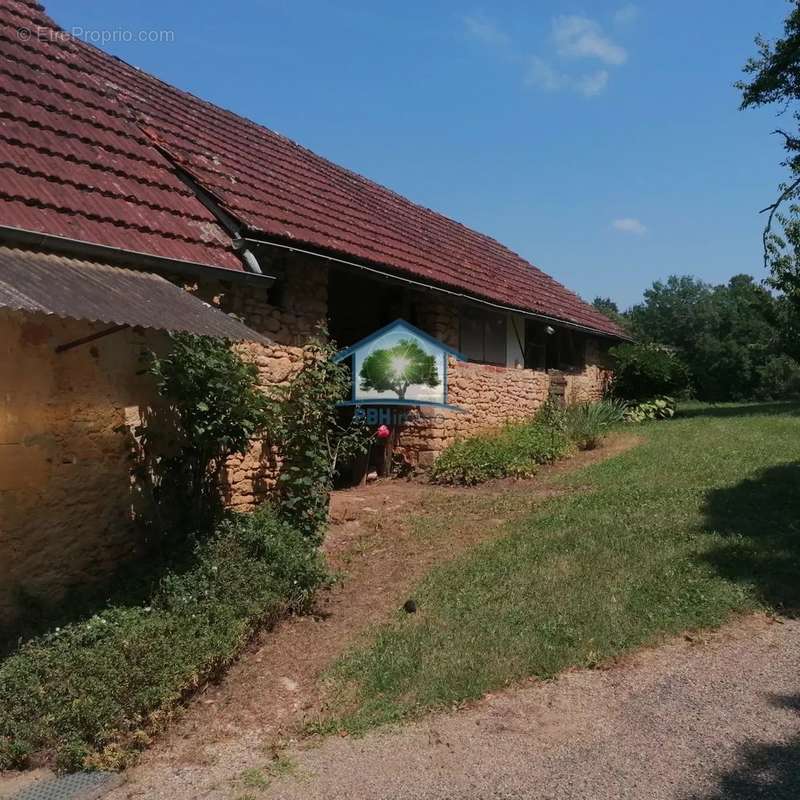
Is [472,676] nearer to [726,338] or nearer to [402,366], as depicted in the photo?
[402,366]

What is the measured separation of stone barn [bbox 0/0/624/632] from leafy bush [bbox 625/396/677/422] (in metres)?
6.50

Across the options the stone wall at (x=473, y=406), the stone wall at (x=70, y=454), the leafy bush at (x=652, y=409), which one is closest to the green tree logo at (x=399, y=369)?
the stone wall at (x=473, y=406)

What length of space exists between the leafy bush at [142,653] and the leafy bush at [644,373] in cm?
1372

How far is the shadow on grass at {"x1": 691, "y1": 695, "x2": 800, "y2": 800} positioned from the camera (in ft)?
10.2

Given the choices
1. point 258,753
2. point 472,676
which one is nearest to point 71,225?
point 258,753

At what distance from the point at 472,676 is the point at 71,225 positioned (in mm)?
4297

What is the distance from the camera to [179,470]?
5.51 meters

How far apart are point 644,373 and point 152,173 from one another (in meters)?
13.7

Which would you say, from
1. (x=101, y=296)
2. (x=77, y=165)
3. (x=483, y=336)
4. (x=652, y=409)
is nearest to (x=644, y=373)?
(x=652, y=409)

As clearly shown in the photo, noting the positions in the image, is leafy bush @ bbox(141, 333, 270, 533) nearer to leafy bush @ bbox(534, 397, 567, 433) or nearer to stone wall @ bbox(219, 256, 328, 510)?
stone wall @ bbox(219, 256, 328, 510)

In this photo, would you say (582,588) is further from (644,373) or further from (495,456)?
(644,373)

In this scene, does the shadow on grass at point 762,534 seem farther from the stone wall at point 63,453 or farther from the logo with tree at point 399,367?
the stone wall at point 63,453

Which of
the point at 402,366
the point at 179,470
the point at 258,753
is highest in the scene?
the point at 402,366

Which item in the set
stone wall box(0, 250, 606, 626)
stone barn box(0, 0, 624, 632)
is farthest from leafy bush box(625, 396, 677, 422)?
stone wall box(0, 250, 606, 626)
